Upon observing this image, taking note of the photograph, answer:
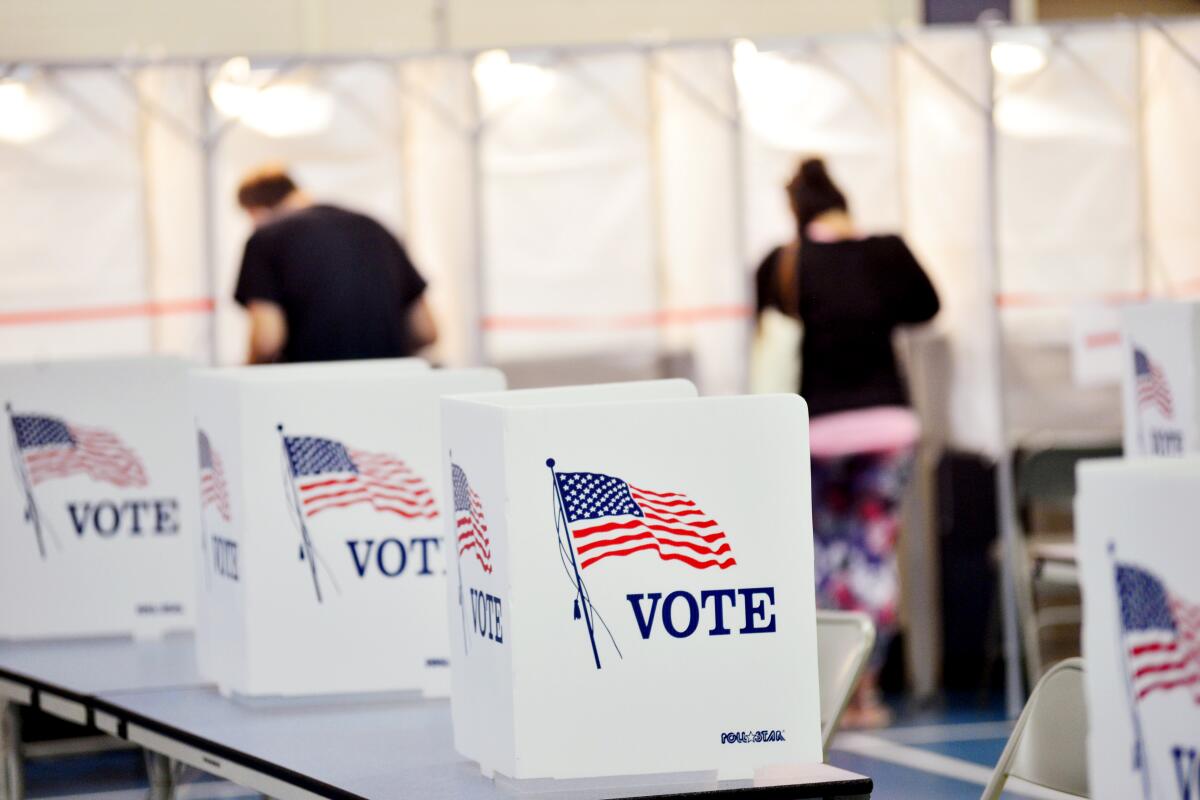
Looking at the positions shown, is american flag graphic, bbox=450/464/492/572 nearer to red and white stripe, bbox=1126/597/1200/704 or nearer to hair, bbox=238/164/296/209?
red and white stripe, bbox=1126/597/1200/704

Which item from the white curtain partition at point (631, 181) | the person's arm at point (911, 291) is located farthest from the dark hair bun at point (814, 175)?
the person's arm at point (911, 291)

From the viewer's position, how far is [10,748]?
300cm

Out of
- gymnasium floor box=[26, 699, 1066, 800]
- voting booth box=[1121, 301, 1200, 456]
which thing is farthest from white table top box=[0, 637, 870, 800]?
gymnasium floor box=[26, 699, 1066, 800]

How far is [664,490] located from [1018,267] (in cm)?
366

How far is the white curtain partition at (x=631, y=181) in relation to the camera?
208 inches

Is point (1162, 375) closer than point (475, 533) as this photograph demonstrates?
No

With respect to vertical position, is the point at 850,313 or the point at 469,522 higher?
the point at 850,313

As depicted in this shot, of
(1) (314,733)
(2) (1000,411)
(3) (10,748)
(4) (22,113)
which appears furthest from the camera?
(2) (1000,411)

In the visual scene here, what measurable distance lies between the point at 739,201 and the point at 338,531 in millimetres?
3037

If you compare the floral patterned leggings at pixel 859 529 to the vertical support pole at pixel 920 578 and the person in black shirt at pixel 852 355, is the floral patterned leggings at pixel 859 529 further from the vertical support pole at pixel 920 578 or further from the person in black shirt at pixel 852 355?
the vertical support pole at pixel 920 578

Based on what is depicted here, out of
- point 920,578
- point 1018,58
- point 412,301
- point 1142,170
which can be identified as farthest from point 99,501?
point 1142,170

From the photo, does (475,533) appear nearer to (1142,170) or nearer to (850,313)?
(850,313)

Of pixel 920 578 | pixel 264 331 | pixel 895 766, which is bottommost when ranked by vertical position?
pixel 895 766

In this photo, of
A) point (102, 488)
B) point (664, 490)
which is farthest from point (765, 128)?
point (664, 490)
